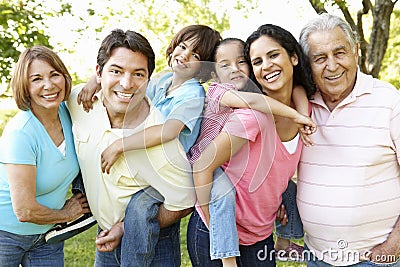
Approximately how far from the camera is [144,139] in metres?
2.76

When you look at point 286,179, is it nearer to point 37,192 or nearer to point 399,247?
point 399,247

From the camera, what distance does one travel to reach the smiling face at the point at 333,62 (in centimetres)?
279

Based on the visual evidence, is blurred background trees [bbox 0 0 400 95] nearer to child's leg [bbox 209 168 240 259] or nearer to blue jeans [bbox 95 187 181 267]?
blue jeans [bbox 95 187 181 267]

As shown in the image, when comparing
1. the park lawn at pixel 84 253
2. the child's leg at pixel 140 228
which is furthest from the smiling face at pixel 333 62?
the park lawn at pixel 84 253

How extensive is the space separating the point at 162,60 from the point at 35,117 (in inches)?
405

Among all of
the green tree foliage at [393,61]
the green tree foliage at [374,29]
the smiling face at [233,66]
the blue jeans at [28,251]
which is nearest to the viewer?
the smiling face at [233,66]

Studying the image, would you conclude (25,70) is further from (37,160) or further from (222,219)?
(222,219)

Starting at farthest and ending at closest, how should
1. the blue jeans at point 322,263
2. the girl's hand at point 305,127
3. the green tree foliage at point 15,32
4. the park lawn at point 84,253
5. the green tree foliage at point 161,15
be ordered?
the green tree foliage at point 161,15, the green tree foliage at point 15,32, the park lawn at point 84,253, the blue jeans at point 322,263, the girl's hand at point 305,127

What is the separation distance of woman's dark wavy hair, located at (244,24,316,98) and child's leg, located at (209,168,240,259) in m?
0.58

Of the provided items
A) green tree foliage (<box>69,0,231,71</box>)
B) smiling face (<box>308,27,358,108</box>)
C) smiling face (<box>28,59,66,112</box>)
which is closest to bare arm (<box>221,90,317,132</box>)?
smiling face (<box>308,27,358,108</box>)

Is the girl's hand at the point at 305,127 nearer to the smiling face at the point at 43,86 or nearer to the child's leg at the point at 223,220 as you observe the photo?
the child's leg at the point at 223,220

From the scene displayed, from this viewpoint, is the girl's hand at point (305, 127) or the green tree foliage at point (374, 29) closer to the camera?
the girl's hand at point (305, 127)

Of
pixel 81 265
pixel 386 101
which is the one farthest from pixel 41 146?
pixel 81 265

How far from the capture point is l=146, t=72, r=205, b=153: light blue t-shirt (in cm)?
275
